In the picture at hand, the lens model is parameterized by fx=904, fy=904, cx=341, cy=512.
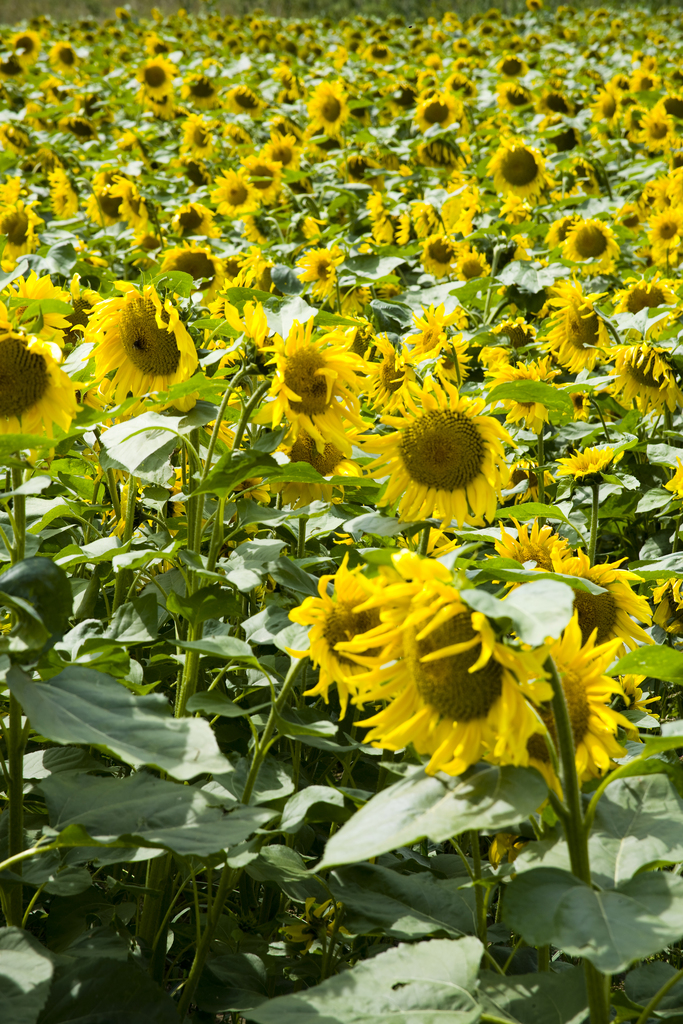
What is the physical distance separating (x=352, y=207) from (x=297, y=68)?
4740mm

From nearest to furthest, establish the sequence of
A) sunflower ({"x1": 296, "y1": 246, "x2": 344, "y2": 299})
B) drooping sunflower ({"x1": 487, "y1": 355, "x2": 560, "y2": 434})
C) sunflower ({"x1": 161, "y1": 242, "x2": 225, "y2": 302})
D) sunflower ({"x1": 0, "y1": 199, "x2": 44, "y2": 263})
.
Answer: drooping sunflower ({"x1": 487, "y1": 355, "x2": 560, "y2": 434})
sunflower ({"x1": 161, "y1": 242, "x2": 225, "y2": 302})
sunflower ({"x1": 296, "y1": 246, "x2": 344, "y2": 299})
sunflower ({"x1": 0, "y1": 199, "x2": 44, "y2": 263})

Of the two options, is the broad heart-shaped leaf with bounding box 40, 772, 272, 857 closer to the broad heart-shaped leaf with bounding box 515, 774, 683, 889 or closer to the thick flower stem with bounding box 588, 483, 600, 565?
the broad heart-shaped leaf with bounding box 515, 774, 683, 889

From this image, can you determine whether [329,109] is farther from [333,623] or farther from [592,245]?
[333,623]

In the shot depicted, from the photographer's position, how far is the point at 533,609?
0.75 metres

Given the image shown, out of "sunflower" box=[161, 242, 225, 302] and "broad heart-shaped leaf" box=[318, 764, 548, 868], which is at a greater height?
"broad heart-shaped leaf" box=[318, 764, 548, 868]

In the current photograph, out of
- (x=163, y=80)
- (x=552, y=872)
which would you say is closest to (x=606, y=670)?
(x=552, y=872)

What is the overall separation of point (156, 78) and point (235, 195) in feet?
8.51

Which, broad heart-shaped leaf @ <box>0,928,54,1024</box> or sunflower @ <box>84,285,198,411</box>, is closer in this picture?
broad heart-shaped leaf @ <box>0,928,54,1024</box>

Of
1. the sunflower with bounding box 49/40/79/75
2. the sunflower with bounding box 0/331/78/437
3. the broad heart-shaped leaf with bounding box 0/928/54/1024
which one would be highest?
the sunflower with bounding box 0/331/78/437

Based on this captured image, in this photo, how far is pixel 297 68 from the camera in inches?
338

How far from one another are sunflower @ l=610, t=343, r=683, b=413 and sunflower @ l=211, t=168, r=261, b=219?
257 cm

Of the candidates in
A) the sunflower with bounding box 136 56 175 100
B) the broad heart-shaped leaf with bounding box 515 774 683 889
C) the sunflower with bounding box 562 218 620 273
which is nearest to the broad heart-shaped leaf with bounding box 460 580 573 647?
the broad heart-shaped leaf with bounding box 515 774 683 889

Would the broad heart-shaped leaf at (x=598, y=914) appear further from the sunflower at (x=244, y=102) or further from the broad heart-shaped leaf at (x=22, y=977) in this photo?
the sunflower at (x=244, y=102)

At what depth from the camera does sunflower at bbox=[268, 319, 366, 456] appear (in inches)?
51.4
